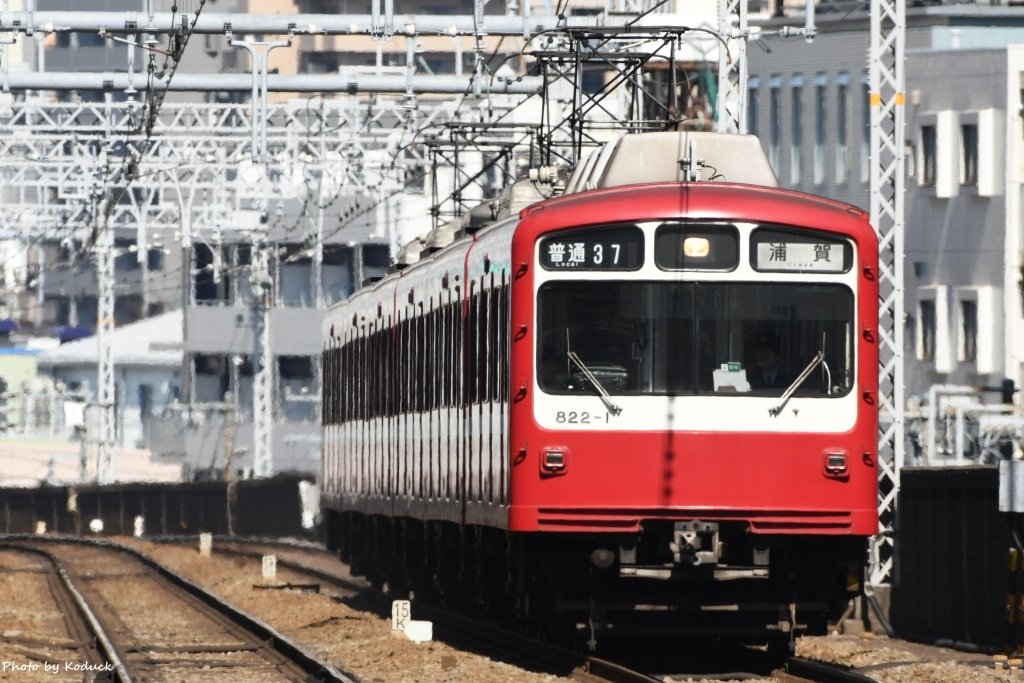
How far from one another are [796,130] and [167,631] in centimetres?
2825

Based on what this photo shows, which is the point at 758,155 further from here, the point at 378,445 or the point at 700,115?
the point at 700,115

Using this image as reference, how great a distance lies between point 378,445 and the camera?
24.0m

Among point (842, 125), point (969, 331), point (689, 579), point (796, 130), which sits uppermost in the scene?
point (796, 130)

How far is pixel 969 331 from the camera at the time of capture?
142 ft

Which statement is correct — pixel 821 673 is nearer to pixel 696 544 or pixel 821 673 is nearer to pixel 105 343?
pixel 696 544

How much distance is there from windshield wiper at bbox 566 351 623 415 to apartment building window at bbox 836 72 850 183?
102 feet

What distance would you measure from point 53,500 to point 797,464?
3406 centimetres

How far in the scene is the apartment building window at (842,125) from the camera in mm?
45156

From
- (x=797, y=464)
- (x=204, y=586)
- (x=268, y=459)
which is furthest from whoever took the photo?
(x=268, y=459)

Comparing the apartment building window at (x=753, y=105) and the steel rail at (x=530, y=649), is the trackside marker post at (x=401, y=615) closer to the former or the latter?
the steel rail at (x=530, y=649)

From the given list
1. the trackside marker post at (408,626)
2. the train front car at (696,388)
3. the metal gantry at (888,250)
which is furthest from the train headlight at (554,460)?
the metal gantry at (888,250)

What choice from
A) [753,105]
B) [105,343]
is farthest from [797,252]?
[105,343]

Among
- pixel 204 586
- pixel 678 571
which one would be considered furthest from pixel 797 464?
pixel 204 586

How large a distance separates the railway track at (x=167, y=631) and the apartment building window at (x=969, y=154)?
17082mm
